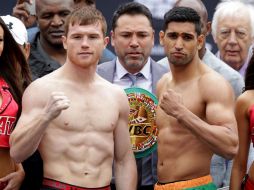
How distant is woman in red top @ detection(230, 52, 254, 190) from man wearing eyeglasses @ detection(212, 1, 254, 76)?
1110 millimetres

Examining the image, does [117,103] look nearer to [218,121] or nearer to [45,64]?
[218,121]

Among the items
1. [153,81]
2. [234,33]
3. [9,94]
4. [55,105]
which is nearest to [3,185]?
[9,94]

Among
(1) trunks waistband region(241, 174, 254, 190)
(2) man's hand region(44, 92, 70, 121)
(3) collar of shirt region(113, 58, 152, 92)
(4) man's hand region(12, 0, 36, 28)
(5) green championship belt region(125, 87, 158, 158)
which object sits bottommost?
(1) trunks waistband region(241, 174, 254, 190)

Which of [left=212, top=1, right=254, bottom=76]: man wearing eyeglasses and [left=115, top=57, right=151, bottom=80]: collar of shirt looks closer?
[left=115, top=57, right=151, bottom=80]: collar of shirt

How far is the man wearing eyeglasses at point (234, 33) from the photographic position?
7809mm

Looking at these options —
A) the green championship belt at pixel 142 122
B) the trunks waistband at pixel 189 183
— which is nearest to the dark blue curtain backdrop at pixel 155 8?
the green championship belt at pixel 142 122

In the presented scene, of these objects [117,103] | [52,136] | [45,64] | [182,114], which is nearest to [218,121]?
[182,114]

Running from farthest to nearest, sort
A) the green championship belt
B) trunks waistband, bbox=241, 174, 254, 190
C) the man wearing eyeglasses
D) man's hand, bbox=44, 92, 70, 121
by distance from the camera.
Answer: the man wearing eyeglasses, the green championship belt, trunks waistband, bbox=241, 174, 254, 190, man's hand, bbox=44, 92, 70, 121

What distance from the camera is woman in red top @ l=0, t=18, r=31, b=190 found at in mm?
6285

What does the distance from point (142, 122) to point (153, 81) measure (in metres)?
0.37

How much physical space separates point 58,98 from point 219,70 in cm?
187

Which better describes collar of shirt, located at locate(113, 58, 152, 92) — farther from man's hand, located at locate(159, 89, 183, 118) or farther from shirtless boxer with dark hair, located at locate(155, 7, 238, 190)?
man's hand, located at locate(159, 89, 183, 118)

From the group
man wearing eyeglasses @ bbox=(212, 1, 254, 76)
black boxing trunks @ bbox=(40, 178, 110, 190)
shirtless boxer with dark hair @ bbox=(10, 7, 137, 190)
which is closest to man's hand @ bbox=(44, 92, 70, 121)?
shirtless boxer with dark hair @ bbox=(10, 7, 137, 190)

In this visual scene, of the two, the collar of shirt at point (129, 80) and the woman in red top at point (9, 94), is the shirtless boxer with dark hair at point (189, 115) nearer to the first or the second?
the collar of shirt at point (129, 80)
